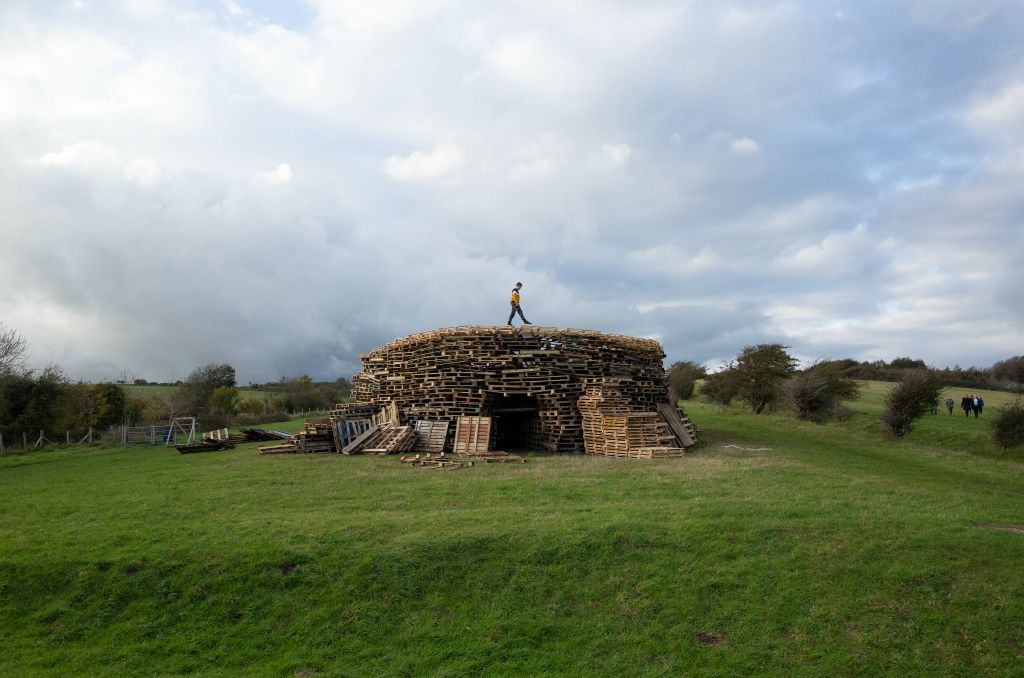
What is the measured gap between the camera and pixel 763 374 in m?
42.9

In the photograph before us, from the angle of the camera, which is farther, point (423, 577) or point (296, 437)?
point (296, 437)

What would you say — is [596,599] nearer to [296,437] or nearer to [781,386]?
[296,437]

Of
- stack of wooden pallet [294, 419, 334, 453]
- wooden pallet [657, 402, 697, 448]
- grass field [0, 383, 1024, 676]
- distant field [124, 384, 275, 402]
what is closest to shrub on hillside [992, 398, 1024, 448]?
wooden pallet [657, 402, 697, 448]

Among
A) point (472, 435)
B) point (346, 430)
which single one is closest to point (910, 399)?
point (472, 435)

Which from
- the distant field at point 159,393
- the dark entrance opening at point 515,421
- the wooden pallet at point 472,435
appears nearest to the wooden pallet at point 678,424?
the dark entrance opening at point 515,421

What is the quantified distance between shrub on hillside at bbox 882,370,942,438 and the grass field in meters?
15.3

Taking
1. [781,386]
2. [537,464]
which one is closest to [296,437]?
[537,464]

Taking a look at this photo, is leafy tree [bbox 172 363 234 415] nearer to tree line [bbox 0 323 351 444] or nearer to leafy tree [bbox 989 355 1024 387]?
tree line [bbox 0 323 351 444]

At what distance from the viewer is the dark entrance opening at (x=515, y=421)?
21750mm

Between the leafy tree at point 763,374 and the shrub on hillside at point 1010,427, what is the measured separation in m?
18.1

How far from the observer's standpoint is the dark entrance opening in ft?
71.4

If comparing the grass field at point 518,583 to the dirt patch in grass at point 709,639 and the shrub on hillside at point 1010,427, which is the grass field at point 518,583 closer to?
the dirt patch in grass at point 709,639

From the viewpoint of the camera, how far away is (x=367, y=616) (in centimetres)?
829

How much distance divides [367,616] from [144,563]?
389cm
